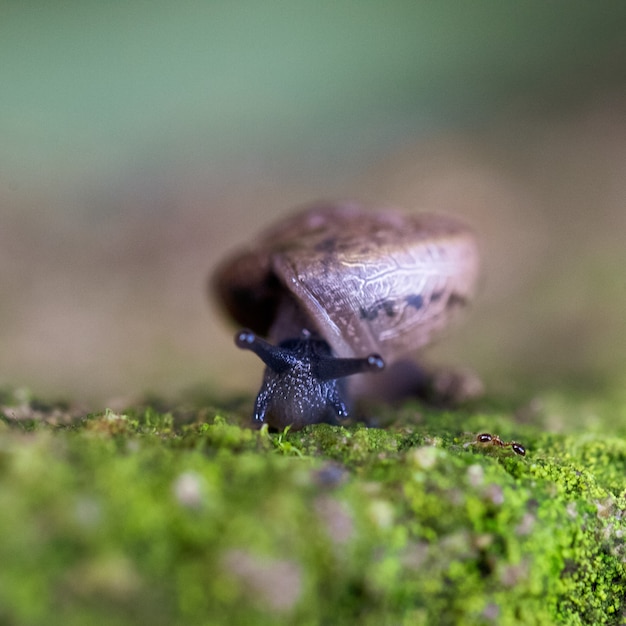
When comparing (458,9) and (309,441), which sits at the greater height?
(458,9)

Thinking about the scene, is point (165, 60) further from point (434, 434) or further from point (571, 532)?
point (571, 532)

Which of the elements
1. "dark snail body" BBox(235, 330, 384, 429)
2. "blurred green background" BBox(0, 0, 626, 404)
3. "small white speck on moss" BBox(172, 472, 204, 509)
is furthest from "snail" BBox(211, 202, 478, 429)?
"blurred green background" BBox(0, 0, 626, 404)

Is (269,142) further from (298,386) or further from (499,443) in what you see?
(499,443)

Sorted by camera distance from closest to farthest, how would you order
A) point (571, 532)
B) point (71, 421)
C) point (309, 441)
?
point (571, 532) → point (309, 441) → point (71, 421)

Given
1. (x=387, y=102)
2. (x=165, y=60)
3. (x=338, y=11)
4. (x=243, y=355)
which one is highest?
(x=338, y=11)

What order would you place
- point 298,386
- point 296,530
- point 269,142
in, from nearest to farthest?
point 296,530 → point 298,386 → point 269,142

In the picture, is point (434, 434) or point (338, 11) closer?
point (434, 434)

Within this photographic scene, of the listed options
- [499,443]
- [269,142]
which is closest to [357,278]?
[499,443]

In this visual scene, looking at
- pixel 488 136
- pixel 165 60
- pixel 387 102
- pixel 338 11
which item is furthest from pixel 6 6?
pixel 488 136
